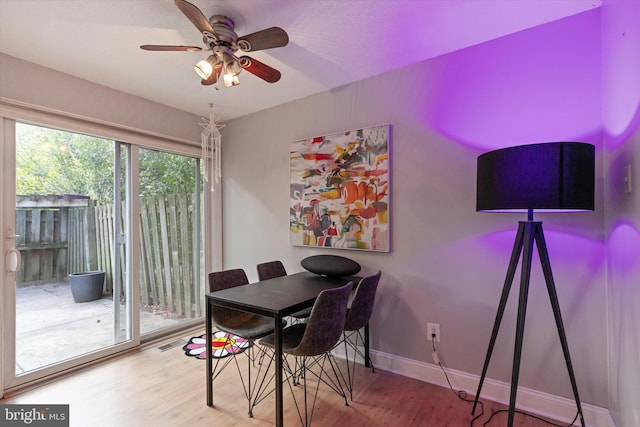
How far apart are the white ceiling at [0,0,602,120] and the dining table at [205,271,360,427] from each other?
5.55 ft

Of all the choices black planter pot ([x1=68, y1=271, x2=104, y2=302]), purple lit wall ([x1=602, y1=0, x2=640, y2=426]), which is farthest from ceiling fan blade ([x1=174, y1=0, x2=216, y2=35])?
black planter pot ([x1=68, y1=271, x2=104, y2=302])

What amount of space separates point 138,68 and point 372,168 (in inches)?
80.4

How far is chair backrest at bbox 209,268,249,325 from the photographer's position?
2188mm

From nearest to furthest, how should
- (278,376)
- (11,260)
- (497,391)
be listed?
1. (278,376)
2. (497,391)
3. (11,260)

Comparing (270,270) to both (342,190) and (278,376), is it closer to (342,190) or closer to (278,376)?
(342,190)

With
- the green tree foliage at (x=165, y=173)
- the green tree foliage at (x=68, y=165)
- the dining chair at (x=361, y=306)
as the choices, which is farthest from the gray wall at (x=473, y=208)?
the green tree foliage at (x=68, y=165)

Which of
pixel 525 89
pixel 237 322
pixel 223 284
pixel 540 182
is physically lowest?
pixel 237 322

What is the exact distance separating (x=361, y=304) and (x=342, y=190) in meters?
1.05

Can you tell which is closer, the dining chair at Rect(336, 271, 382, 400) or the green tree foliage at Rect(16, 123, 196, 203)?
the dining chair at Rect(336, 271, 382, 400)

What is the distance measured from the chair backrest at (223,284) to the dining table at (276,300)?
17 centimetres

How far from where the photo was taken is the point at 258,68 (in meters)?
1.91

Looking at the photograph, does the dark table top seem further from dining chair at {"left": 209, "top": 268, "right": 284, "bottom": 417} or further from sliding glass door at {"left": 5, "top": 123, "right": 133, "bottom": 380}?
sliding glass door at {"left": 5, "top": 123, "right": 133, "bottom": 380}

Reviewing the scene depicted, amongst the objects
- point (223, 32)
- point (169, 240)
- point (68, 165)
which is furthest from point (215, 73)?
point (169, 240)

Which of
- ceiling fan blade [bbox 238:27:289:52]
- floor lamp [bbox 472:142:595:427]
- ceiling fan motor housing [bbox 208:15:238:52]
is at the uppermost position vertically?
ceiling fan motor housing [bbox 208:15:238:52]
